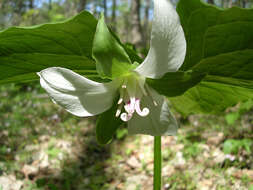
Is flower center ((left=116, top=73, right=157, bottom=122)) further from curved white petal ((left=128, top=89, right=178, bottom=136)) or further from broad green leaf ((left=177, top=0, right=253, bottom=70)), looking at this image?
broad green leaf ((left=177, top=0, right=253, bottom=70))

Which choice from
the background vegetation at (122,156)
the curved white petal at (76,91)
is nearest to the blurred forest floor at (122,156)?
the background vegetation at (122,156)

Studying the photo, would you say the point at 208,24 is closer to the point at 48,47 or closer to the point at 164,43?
the point at 164,43

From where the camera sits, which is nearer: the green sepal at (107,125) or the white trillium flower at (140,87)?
the white trillium flower at (140,87)

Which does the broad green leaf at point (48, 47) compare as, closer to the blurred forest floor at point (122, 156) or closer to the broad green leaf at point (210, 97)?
the broad green leaf at point (210, 97)

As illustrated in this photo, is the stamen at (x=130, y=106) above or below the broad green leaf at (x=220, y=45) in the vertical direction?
below

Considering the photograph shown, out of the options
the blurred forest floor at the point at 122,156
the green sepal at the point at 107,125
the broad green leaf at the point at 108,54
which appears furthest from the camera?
the blurred forest floor at the point at 122,156

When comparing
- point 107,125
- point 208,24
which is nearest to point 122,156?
point 107,125

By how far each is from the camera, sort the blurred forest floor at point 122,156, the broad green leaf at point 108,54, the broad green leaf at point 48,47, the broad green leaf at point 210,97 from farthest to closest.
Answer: the blurred forest floor at point 122,156 → the broad green leaf at point 210,97 → the broad green leaf at point 48,47 → the broad green leaf at point 108,54

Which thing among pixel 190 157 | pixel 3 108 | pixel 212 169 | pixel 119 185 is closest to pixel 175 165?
pixel 190 157

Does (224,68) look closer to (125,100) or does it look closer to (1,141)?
(125,100)

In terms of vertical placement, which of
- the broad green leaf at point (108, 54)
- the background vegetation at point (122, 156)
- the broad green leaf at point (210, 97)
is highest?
the broad green leaf at point (108, 54)
